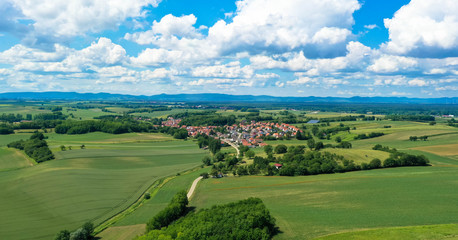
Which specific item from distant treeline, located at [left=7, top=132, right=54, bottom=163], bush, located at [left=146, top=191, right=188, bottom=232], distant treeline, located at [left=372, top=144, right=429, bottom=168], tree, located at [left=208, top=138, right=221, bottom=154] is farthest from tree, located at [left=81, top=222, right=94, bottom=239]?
distant treeline, located at [left=372, top=144, right=429, bottom=168]

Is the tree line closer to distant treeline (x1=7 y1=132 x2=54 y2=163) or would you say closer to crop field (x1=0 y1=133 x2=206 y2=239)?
crop field (x1=0 y1=133 x2=206 y2=239)

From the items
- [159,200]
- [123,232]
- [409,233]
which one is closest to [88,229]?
[123,232]

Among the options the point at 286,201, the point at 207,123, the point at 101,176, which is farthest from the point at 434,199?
the point at 207,123

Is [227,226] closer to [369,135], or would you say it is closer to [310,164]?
[310,164]

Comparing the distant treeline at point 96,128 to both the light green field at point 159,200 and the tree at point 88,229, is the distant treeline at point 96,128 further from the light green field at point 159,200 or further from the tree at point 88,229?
the tree at point 88,229

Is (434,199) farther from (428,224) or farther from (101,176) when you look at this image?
(101,176)

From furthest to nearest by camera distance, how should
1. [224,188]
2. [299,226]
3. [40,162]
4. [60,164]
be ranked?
[40,162], [60,164], [224,188], [299,226]
